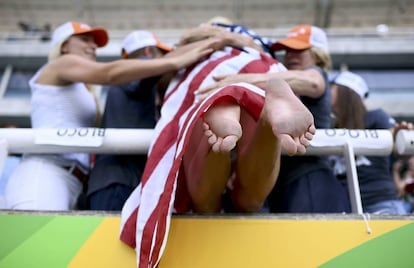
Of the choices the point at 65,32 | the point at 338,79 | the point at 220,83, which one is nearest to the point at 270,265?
the point at 220,83

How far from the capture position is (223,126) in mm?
1006

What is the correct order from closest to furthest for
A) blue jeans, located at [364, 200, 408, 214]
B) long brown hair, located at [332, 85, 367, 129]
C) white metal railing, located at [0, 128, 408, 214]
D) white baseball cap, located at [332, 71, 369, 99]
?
white metal railing, located at [0, 128, 408, 214] < blue jeans, located at [364, 200, 408, 214] < long brown hair, located at [332, 85, 367, 129] < white baseball cap, located at [332, 71, 369, 99]

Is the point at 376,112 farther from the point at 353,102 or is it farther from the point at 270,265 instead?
the point at 270,265

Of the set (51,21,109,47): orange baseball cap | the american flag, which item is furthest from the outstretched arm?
(51,21,109,47): orange baseball cap

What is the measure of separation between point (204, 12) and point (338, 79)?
16.9 feet

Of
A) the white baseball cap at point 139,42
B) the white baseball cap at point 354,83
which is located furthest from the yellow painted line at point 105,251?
the white baseball cap at point 354,83

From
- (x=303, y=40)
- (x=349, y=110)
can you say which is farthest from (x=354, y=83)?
(x=303, y=40)

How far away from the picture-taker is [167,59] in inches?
60.4

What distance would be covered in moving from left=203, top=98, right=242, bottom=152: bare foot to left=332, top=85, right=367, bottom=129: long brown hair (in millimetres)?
806

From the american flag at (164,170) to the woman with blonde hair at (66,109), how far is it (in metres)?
0.16

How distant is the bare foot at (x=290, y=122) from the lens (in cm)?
95

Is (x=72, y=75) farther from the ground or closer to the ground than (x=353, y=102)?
farther from the ground

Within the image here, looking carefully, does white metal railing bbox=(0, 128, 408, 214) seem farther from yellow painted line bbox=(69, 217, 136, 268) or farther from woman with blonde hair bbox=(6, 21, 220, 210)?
yellow painted line bbox=(69, 217, 136, 268)

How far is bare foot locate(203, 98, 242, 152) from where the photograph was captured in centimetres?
98
